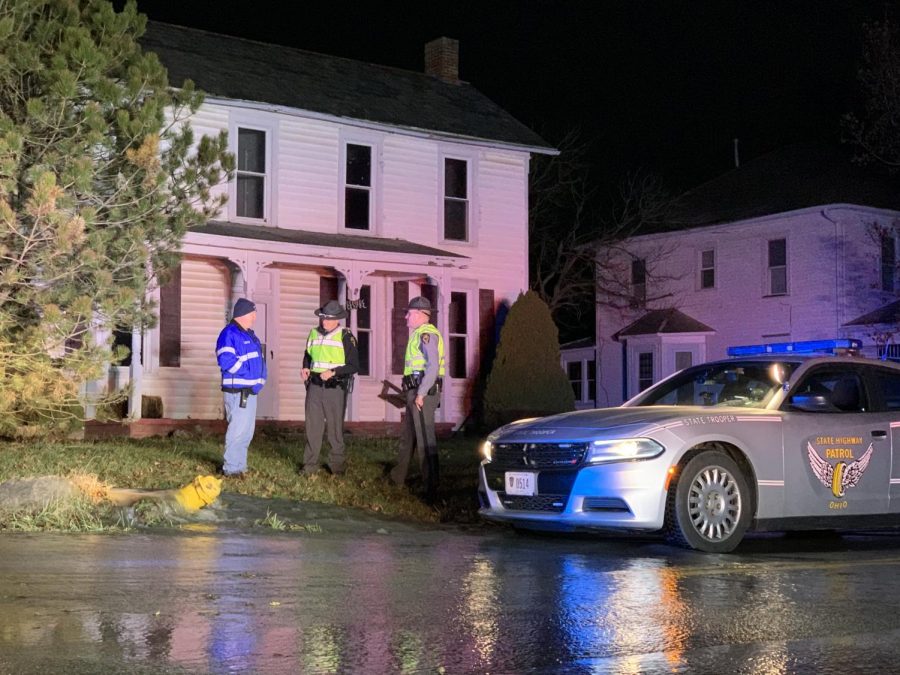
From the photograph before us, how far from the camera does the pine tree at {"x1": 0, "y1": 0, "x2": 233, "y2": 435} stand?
12.1m

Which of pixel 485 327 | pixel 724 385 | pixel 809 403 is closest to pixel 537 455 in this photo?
pixel 724 385

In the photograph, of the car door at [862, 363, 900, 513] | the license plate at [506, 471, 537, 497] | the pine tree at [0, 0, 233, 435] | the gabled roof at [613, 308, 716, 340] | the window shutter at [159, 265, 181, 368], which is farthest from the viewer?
the gabled roof at [613, 308, 716, 340]

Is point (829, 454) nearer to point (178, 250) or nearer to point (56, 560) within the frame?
point (56, 560)

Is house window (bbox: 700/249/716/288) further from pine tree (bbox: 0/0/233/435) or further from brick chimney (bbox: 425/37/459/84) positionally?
pine tree (bbox: 0/0/233/435)

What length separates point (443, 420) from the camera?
24.0 meters

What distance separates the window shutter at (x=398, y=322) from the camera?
23859 mm

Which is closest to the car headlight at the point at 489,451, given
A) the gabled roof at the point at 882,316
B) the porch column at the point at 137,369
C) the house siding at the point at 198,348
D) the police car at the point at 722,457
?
the police car at the point at 722,457

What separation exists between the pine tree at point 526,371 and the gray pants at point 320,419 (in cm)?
994

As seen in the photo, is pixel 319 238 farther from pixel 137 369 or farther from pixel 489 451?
pixel 489 451

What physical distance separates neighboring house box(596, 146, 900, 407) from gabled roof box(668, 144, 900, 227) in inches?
1.9

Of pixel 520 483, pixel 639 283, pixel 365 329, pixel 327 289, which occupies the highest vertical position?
pixel 639 283

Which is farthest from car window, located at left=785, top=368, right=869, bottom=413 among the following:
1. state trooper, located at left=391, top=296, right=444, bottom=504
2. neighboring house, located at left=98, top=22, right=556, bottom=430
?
neighboring house, located at left=98, top=22, right=556, bottom=430

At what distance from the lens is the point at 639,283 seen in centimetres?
3569

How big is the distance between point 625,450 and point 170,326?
1360cm
